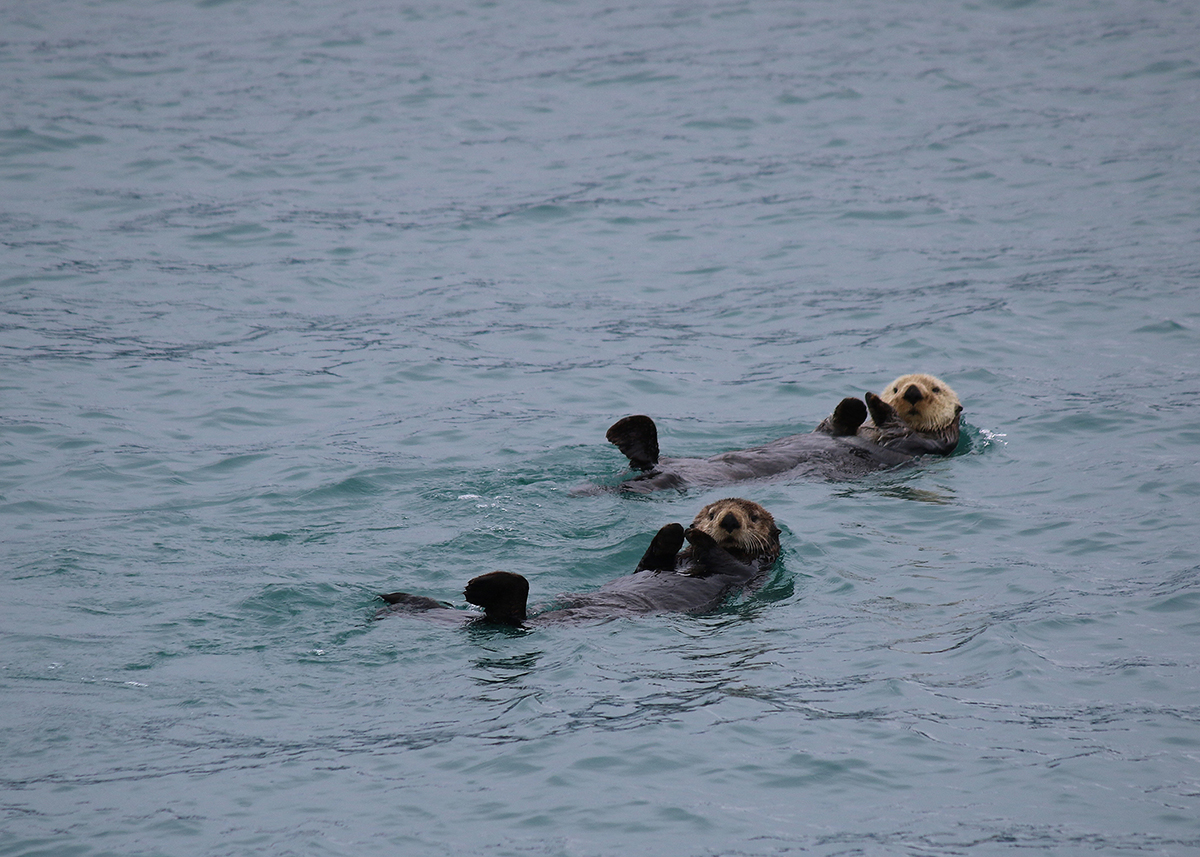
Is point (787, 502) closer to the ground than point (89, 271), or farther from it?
closer to the ground

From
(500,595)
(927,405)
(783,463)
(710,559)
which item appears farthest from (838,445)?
(500,595)

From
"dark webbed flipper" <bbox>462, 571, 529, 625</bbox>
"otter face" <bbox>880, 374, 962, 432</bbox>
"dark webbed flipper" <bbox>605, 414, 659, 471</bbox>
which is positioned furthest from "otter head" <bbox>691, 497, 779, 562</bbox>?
→ "otter face" <bbox>880, 374, 962, 432</bbox>

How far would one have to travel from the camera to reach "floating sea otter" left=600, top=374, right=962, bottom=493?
6.62m

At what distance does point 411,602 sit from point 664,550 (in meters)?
1.15

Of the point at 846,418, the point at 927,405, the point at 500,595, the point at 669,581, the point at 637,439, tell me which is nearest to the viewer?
the point at 500,595

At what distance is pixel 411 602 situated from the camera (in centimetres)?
507

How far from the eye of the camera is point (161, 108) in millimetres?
14695

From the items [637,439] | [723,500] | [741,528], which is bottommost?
[741,528]

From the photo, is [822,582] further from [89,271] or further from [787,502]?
[89,271]

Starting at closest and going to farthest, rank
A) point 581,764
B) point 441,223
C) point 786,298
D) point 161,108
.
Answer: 1. point 581,764
2. point 786,298
3. point 441,223
4. point 161,108

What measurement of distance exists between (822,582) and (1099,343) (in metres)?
4.47

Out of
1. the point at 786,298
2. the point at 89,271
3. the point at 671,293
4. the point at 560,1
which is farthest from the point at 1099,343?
the point at 560,1

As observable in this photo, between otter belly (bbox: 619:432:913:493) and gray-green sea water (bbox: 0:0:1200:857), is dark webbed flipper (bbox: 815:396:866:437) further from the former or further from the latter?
gray-green sea water (bbox: 0:0:1200:857)

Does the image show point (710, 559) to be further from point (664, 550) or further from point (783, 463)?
point (783, 463)
